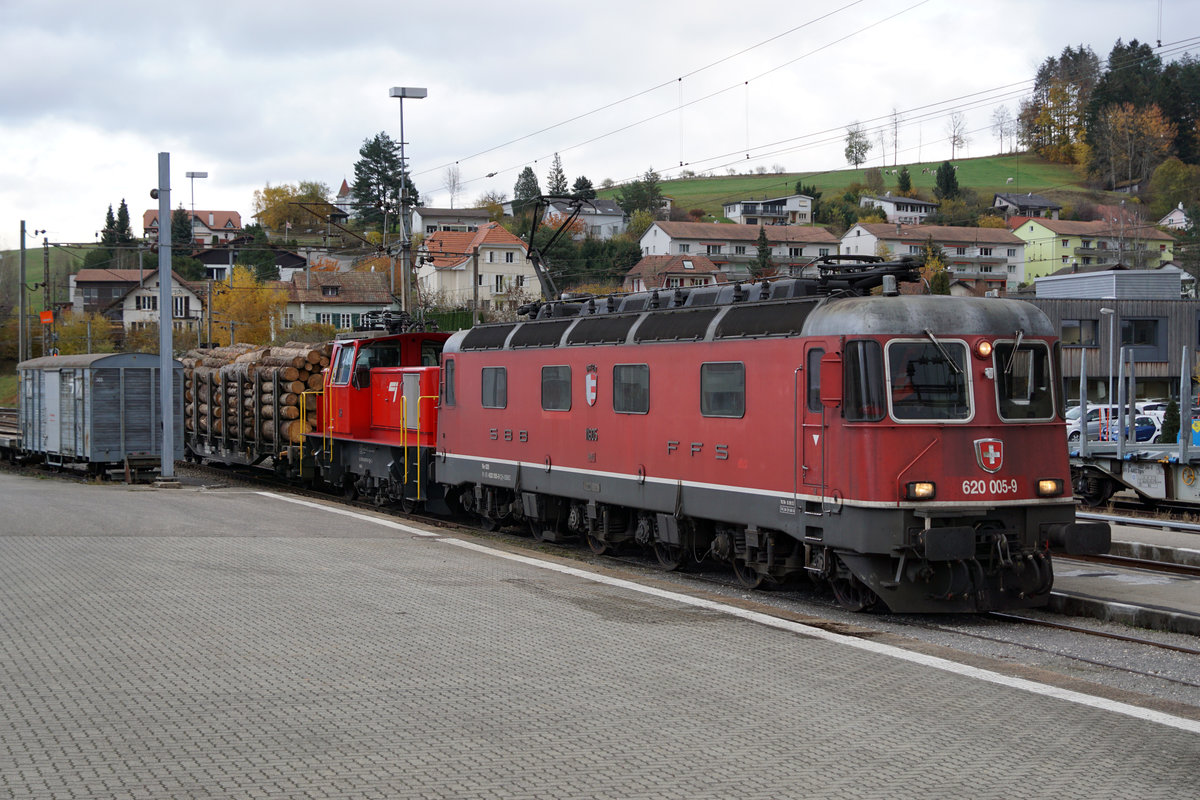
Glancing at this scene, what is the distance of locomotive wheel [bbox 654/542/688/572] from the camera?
14041 millimetres

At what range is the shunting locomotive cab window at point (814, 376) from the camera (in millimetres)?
10852

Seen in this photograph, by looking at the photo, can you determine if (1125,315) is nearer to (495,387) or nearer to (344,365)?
(344,365)

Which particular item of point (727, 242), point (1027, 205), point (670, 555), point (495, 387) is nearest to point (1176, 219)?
point (1027, 205)

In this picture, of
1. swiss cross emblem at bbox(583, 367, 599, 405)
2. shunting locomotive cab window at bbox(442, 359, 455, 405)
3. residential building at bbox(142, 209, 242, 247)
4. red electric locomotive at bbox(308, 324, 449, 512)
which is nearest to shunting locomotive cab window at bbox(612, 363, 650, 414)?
swiss cross emblem at bbox(583, 367, 599, 405)

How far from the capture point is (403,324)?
22672 millimetres

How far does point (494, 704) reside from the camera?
7.23 metres

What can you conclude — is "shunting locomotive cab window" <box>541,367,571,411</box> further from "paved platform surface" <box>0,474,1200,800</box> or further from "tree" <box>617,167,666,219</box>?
"tree" <box>617,167,666,219</box>

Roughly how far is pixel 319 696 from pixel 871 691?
3.81 meters

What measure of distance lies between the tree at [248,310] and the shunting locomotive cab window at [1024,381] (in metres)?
66.6

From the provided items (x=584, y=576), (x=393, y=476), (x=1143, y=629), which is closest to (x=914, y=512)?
(x=1143, y=629)

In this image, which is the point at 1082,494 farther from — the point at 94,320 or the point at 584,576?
the point at 94,320

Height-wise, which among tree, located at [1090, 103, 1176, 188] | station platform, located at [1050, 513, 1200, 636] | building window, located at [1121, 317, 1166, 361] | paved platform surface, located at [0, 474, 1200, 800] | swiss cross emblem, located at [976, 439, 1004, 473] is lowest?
station platform, located at [1050, 513, 1200, 636]

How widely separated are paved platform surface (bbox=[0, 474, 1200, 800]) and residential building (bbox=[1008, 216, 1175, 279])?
90027mm

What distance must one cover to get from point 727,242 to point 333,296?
31206mm
